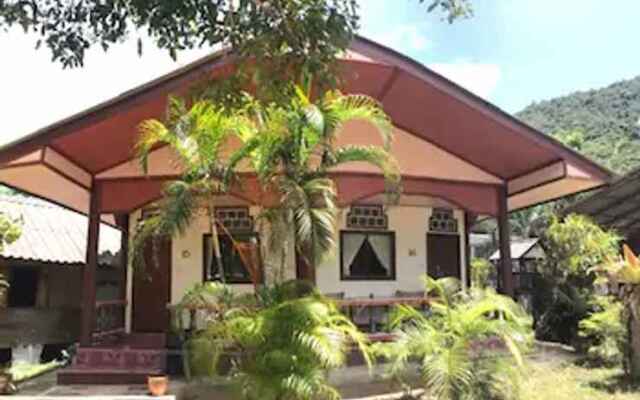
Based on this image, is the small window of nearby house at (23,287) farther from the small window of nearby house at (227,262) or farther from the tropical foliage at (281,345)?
the tropical foliage at (281,345)

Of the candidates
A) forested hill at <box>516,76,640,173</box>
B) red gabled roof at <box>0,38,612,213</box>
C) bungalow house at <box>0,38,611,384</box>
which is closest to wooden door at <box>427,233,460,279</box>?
bungalow house at <box>0,38,611,384</box>

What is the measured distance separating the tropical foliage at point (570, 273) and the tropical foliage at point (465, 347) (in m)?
7.35

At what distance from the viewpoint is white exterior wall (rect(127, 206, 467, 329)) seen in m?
13.1

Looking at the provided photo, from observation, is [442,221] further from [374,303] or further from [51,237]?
[51,237]

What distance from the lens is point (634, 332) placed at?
11.1m

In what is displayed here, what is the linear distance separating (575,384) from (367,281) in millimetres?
4110

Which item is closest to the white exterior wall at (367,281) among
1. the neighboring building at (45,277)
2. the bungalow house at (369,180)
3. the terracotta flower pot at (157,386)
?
the bungalow house at (369,180)

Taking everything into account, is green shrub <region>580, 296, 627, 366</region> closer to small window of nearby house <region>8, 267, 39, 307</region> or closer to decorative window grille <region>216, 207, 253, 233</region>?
decorative window grille <region>216, 207, 253, 233</region>

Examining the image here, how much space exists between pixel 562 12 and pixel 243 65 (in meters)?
3.78

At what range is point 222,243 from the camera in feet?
43.3

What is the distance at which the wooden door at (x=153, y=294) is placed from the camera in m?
13.2

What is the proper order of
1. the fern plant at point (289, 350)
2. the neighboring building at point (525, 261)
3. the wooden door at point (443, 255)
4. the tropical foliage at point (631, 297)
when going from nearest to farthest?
the fern plant at point (289, 350), the tropical foliage at point (631, 297), the wooden door at point (443, 255), the neighboring building at point (525, 261)

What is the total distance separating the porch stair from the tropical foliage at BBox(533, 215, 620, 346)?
31.5ft

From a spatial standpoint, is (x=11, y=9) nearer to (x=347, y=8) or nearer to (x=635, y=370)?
(x=347, y=8)
